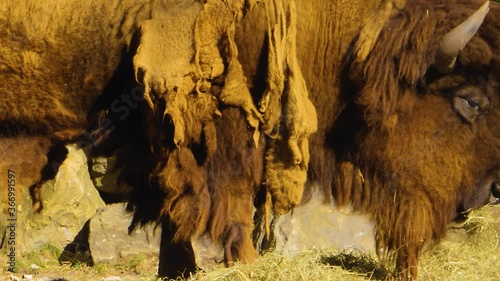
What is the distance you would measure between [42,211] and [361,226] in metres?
2.14

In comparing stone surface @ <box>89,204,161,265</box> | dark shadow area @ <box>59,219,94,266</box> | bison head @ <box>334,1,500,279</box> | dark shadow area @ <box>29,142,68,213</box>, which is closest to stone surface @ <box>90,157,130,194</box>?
stone surface @ <box>89,204,161,265</box>

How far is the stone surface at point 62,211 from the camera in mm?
5797

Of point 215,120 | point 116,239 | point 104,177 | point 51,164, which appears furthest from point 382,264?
point 104,177


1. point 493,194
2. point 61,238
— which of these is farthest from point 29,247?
point 493,194

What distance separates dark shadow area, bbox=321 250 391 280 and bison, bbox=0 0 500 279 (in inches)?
5.1

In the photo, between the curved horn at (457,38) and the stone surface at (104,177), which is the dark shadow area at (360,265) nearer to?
the curved horn at (457,38)

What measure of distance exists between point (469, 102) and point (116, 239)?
2493mm

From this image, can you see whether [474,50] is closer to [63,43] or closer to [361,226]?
[361,226]

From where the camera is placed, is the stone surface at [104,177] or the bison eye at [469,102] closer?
the bison eye at [469,102]

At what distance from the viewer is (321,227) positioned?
5.47 metres

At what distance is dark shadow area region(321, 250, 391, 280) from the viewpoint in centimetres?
463

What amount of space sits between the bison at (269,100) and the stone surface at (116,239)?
1030 millimetres

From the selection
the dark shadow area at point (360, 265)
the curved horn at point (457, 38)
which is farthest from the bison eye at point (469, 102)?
the dark shadow area at point (360, 265)

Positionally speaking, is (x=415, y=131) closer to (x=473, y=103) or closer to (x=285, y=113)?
(x=473, y=103)
